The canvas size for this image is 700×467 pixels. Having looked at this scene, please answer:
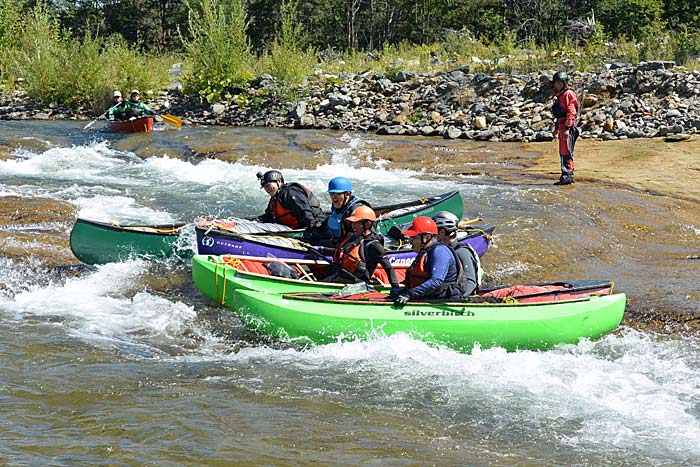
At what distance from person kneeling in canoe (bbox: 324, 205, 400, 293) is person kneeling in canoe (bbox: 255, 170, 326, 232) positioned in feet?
4.07

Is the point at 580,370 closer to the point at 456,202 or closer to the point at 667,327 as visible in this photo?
the point at 667,327

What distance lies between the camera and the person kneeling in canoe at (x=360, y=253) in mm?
6730

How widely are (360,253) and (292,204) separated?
173cm

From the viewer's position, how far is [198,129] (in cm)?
1870

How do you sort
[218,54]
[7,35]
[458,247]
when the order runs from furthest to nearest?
[7,35] < [218,54] < [458,247]

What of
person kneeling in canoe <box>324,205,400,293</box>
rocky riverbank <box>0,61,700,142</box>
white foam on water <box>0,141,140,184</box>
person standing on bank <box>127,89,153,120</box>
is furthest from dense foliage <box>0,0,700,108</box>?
person kneeling in canoe <box>324,205,400,293</box>

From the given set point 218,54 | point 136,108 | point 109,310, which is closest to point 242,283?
point 109,310

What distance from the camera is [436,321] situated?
19.7 feet

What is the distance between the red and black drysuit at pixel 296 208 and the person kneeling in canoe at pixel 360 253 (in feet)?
4.11

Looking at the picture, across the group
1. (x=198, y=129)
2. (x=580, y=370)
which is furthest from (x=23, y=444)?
(x=198, y=129)

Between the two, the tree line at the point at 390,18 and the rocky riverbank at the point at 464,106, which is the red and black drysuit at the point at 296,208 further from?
the tree line at the point at 390,18

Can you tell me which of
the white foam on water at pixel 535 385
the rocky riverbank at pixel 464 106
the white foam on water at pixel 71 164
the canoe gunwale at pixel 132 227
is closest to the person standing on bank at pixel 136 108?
the rocky riverbank at pixel 464 106

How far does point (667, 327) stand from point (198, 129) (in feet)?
45.7

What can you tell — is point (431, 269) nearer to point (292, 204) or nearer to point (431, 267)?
point (431, 267)
